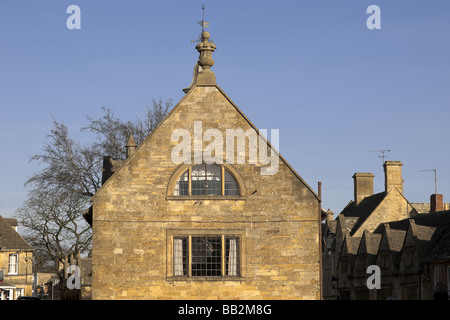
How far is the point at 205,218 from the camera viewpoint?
3122 centimetres

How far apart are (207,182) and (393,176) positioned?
123ft

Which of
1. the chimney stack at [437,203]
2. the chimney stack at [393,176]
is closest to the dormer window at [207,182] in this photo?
the chimney stack at [437,203]

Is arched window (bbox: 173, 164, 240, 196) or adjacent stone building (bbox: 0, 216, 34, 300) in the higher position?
arched window (bbox: 173, 164, 240, 196)

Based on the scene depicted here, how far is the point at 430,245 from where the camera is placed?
4922 centimetres

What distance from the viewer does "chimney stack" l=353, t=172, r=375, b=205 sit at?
72062 mm

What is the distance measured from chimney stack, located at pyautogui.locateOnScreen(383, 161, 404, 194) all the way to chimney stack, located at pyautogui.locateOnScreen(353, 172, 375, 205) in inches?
213

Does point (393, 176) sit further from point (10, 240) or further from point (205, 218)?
point (205, 218)

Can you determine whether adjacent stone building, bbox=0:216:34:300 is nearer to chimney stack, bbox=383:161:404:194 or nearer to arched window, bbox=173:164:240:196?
chimney stack, bbox=383:161:404:194

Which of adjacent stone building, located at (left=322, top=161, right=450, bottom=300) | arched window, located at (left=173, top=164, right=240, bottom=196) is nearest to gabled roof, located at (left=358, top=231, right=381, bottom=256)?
adjacent stone building, located at (left=322, top=161, right=450, bottom=300)

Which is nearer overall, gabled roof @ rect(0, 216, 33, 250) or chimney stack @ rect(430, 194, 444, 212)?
chimney stack @ rect(430, 194, 444, 212)

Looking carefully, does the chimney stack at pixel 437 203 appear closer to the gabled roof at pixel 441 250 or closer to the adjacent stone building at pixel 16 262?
the gabled roof at pixel 441 250

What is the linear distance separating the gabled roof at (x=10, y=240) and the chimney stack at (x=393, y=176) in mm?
34036

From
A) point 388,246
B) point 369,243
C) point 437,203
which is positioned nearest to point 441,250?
point 388,246

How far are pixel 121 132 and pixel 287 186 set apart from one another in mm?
22412
